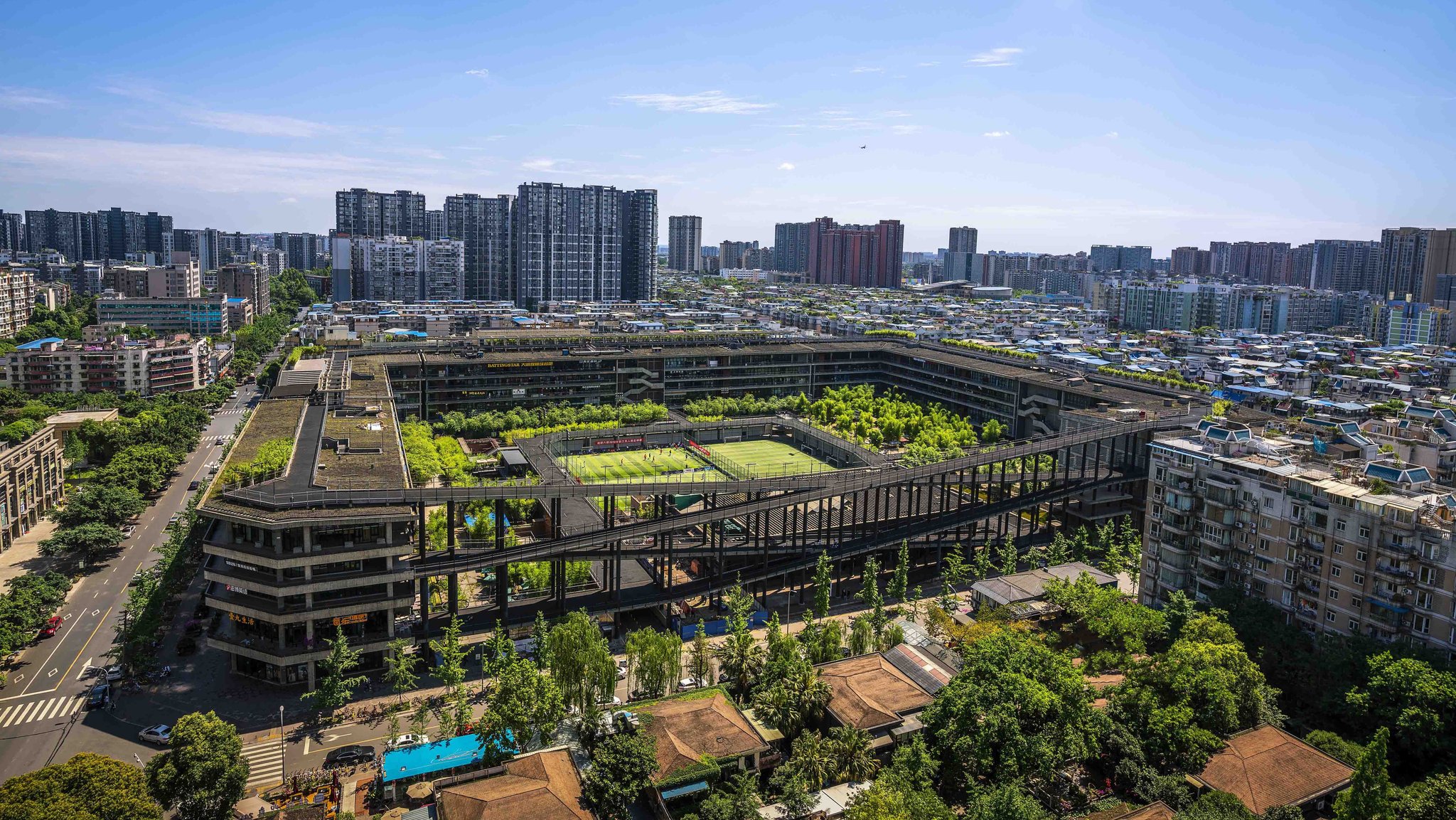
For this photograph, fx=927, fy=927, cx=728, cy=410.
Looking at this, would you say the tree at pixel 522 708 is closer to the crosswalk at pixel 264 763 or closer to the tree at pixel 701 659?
the tree at pixel 701 659

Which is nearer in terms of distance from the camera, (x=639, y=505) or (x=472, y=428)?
(x=639, y=505)

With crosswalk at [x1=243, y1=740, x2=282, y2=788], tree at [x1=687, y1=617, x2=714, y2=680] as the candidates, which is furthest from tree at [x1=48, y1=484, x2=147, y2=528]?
tree at [x1=687, y1=617, x2=714, y2=680]

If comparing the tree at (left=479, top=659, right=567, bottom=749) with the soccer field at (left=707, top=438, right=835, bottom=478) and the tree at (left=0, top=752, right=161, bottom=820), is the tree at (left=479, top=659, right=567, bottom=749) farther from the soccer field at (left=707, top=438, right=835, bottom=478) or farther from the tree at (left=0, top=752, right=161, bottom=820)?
the soccer field at (left=707, top=438, right=835, bottom=478)

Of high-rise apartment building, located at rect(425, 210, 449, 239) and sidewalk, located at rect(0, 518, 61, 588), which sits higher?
high-rise apartment building, located at rect(425, 210, 449, 239)

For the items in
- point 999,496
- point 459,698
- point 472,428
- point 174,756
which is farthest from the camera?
point 472,428

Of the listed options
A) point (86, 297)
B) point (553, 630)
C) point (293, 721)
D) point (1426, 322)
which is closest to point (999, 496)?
point (553, 630)

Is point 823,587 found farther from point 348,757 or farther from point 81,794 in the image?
point 81,794

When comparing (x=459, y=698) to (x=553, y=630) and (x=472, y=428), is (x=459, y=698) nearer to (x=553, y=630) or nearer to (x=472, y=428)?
(x=553, y=630)

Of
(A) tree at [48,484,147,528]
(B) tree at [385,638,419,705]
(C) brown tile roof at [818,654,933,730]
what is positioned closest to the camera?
(C) brown tile roof at [818,654,933,730]
